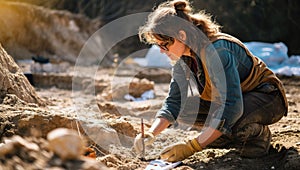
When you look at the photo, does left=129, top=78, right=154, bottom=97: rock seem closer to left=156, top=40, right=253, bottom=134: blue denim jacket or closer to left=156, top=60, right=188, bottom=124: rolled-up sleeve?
left=156, top=60, right=188, bottom=124: rolled-up sleeve

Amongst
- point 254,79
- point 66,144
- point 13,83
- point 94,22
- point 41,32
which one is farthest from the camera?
point 94,22

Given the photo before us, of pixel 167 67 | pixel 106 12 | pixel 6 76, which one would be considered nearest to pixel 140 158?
pixel 6 76

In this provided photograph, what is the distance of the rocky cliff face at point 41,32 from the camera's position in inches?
412

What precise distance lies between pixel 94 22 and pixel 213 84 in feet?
30.2

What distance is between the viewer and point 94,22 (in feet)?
39.4

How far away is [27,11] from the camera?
10883 millimetres

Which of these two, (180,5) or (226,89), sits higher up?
(180,5)

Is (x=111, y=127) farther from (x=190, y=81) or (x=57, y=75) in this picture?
(x=57, y=75)

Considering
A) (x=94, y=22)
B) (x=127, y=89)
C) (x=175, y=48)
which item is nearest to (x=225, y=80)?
(x=175, y=48)

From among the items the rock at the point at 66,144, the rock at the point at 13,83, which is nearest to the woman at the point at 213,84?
the rock at the point at 66,144

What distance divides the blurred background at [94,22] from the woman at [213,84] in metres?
7.10

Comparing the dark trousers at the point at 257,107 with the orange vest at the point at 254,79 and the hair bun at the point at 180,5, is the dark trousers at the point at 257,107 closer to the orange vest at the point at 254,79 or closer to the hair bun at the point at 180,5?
the orange vest at the point at 254,79

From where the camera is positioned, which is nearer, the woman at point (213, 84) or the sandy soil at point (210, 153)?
the woman at point (213, 84)

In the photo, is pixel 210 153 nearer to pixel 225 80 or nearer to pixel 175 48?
pixel 225 80
